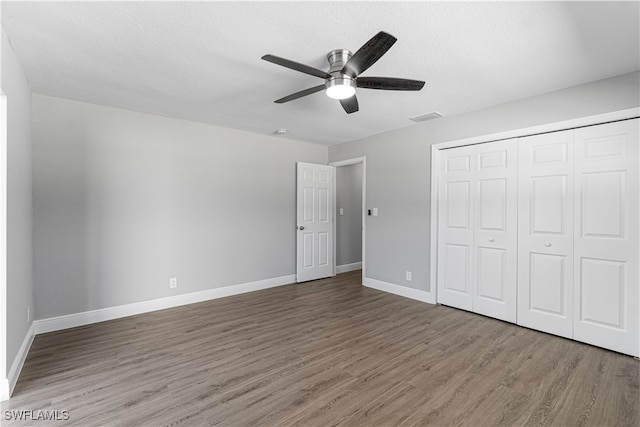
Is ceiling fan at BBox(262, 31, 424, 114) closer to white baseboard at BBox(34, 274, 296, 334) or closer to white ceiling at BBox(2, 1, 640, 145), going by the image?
white ceiling at BBox(2, 1, 640, 145)

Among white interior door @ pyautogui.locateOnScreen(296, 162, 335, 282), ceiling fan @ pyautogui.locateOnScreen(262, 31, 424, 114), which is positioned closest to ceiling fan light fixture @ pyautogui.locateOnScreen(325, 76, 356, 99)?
ceiling fan @ pyautogui.locateOnScreen(262, 31, 424, 114)

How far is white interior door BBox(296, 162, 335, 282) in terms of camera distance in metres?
5.37

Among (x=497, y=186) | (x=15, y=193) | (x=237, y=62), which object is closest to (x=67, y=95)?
(x=15, y=193)

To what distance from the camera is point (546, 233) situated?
3227 millimetres

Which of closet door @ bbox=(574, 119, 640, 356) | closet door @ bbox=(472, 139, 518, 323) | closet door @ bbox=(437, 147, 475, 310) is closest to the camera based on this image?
closet door @ bbox=(574, 119, 640, 356)

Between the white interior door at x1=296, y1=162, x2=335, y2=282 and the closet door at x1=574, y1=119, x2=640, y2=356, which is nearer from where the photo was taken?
the closet door at x1=574, y1=119, x2=640, y2=356

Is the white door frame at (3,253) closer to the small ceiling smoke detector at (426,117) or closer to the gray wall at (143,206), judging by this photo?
the gray wall at (143,206)

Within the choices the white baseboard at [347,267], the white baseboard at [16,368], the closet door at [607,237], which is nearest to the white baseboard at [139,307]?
the white baseboard at [16,368]

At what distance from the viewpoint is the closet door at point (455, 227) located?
3.88m

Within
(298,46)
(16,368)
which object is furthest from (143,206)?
(298,46)

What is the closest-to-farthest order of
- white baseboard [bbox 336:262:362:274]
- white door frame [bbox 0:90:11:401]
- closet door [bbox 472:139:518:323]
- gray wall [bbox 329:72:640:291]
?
white door frame [bbox 0:90:11:401], gray wall [bbox 329:72:640:291], closet door [bbox 472:139:518:323], white baseboard [bbox 336:262:362:274]

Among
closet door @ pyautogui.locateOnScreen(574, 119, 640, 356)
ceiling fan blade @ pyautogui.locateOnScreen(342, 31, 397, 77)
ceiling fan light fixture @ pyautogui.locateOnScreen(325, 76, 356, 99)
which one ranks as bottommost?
closet door @ pyautogui.locateOnScreen(574, 119, 640, 356)

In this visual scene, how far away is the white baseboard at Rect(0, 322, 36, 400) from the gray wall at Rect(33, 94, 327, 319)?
17.4 inches

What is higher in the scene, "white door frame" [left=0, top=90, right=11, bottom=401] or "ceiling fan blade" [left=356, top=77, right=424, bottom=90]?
"ceiling fan blade" [left=356, top=77, right=424, bottom=90]
